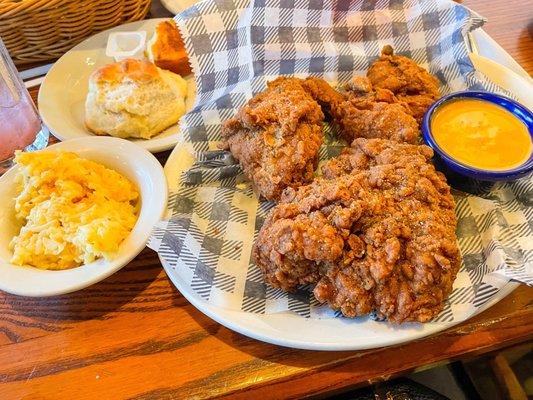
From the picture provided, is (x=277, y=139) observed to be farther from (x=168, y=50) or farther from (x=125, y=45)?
(x=125, y=45)

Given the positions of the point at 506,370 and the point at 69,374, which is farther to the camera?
the point at 506,370

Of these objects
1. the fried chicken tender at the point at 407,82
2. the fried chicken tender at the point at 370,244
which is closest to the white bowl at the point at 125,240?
the fried chicken tender at the point at 370,244

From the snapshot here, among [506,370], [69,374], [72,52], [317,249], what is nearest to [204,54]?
[72,52]

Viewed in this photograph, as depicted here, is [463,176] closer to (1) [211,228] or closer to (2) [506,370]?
(1) [211,228]

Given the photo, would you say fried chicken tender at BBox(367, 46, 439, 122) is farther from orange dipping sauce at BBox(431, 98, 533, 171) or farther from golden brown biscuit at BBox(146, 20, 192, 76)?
golden brown biscuit at BBox(146, 20, 192, 76)

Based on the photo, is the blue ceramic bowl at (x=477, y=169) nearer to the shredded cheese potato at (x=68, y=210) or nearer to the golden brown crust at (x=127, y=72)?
the shredded cheese potato at (x=68, y=210)

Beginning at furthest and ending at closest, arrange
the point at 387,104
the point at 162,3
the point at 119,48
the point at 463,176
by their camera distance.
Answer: the point at 162,3 → the point at 119,48 → the point at 387,104 → the point at 463,176
